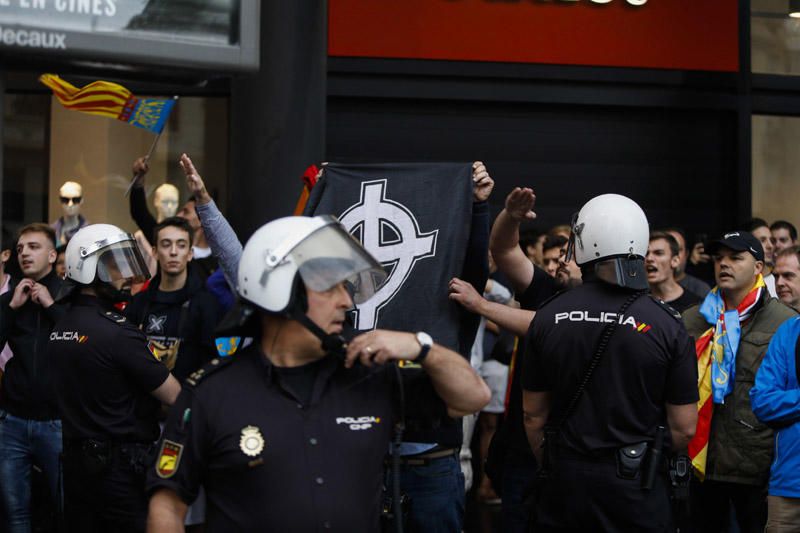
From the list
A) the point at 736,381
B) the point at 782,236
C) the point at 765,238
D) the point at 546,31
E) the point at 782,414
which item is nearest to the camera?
the point at 782,414

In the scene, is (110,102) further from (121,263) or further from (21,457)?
(21,457)

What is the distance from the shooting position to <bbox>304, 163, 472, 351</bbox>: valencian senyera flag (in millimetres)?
5398

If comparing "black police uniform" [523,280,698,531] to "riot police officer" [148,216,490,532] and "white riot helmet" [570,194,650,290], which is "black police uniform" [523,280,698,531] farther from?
"riot police officer" [148,216,490,532]

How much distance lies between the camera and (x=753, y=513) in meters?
6.48

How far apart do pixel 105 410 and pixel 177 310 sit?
1.26m

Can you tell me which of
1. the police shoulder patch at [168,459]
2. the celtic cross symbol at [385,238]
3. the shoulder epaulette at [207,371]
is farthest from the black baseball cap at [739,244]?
the police shoulder patch at [168,459]

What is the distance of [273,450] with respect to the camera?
3.44m

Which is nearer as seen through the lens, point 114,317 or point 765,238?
point 114,317

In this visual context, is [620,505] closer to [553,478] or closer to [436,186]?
[553,478]

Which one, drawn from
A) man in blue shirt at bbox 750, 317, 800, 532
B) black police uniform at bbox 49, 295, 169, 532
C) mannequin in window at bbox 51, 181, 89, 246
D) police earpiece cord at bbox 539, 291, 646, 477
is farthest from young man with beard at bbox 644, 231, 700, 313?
mannequin in window at bbox 51, 181, 89, 246

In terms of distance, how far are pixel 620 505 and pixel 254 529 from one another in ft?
6.37

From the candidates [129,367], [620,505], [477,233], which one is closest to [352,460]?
[620,505]

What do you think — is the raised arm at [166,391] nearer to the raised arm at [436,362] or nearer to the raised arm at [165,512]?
the raised arm at [165,512]

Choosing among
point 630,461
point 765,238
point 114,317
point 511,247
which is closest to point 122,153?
point 114,317
